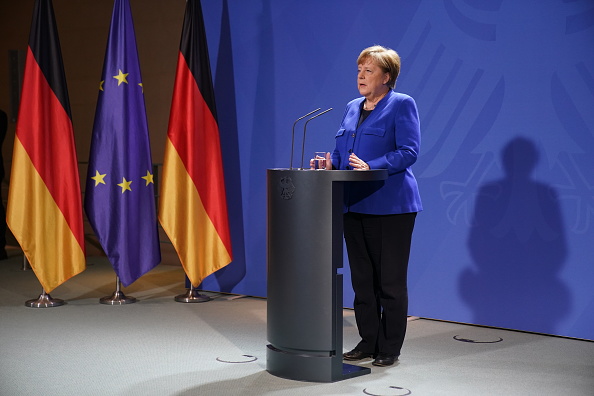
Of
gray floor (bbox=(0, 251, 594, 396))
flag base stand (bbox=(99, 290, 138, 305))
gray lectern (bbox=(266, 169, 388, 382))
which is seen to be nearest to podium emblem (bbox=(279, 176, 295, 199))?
gray lectern (bbox=(266, 169, 388, 382))

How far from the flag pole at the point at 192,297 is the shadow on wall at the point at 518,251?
1.94m

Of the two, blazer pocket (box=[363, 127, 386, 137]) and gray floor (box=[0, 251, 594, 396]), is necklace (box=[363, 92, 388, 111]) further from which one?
gray floor (box=[0, 251, 594, 396])

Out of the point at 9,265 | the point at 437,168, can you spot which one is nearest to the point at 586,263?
the point at 437,168

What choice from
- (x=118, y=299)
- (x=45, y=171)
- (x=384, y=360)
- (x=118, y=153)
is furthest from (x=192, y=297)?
(x=384, y=360)

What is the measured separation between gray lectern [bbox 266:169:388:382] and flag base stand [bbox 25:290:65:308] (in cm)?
246

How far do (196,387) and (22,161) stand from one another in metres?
2.65

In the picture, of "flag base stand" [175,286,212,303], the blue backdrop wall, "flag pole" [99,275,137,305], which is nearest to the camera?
the blue backdrop wall

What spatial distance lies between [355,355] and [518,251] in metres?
1.29

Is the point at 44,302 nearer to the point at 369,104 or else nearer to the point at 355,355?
the point at 355,355

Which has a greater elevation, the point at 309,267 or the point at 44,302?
the point at 309,267

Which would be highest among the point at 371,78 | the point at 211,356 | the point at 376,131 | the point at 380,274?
the point at 371,78

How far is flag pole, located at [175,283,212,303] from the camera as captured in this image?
19.3 ft

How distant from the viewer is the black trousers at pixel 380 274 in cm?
398

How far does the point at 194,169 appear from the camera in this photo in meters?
5.83
